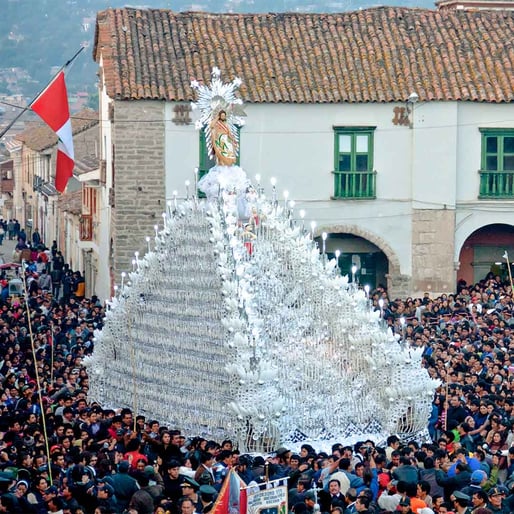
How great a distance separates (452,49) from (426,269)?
475cm

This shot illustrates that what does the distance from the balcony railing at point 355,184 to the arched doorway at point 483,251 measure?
2.95 m

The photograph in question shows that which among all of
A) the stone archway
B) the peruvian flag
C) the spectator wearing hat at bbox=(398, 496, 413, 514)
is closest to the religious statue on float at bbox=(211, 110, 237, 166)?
the peruvian flag

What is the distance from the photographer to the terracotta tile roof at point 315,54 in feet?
121

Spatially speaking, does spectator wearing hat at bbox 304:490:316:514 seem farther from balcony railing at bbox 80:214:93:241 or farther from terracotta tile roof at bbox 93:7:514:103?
balcony railing at bbox 80:214:93:241

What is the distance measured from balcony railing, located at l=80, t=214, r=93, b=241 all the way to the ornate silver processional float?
17.5 metres

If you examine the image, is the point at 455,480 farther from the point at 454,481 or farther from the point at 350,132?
the point at 350,132

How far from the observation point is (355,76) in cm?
3747

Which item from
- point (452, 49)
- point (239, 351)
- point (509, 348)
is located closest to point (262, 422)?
point (239, 351)

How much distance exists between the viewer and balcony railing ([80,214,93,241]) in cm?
4281

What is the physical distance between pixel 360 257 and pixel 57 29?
11730 centimetres

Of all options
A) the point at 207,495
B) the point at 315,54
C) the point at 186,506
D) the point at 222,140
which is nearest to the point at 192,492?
the point at 207,495

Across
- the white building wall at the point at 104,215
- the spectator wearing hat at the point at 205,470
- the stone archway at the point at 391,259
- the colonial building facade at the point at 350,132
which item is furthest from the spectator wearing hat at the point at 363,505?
the white building wall at the point at 104,215

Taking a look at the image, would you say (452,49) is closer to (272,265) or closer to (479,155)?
(479,155)

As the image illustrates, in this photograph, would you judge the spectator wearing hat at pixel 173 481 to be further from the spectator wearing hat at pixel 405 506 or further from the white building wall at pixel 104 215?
the white building wall at pixel 104 215
